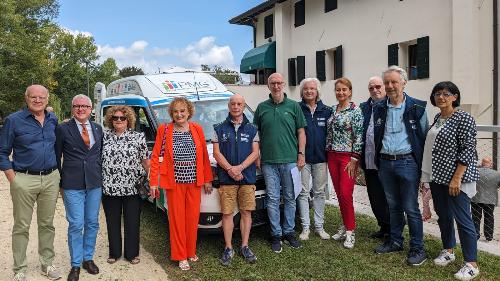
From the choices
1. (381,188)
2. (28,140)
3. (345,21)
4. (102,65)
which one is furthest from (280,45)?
(102,65)

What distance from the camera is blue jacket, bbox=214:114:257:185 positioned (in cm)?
484

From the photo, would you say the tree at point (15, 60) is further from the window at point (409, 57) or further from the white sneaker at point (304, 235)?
the white sneaker at point (304, 235)

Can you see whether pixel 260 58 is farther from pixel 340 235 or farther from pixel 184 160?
pixel 184 160

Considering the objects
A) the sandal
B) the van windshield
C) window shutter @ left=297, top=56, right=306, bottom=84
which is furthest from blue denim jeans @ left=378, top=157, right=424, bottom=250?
window shutter @ left=297, top=56, right=306, bottom=84

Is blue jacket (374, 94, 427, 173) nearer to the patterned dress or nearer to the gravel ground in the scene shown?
the patterned dress

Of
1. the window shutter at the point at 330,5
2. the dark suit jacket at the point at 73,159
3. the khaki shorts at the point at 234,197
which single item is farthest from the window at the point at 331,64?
the dark suit jacket at the point at 73,159

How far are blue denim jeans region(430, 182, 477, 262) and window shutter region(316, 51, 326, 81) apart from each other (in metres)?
14.4

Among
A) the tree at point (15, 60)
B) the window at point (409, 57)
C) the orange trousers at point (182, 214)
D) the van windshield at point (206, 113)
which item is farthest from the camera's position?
the tree at point (15, 60)

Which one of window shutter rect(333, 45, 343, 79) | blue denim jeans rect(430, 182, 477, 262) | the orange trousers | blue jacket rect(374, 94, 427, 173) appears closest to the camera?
blue denim jeans rect(430, 182, 477, 262)

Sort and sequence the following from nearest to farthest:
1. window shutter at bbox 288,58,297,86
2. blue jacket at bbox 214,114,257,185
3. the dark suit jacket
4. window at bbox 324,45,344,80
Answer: the dark suit jacket
blue jacket at bbox 214,114,257,185
window at bbox 324,45,344,80
window shutter at bbox 288,58,297,86

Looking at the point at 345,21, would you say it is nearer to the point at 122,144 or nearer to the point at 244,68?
the point at 244,68

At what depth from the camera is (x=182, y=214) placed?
4.74 m

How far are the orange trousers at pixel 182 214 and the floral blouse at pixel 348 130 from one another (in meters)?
1.77

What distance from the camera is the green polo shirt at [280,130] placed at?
5.01 meters
